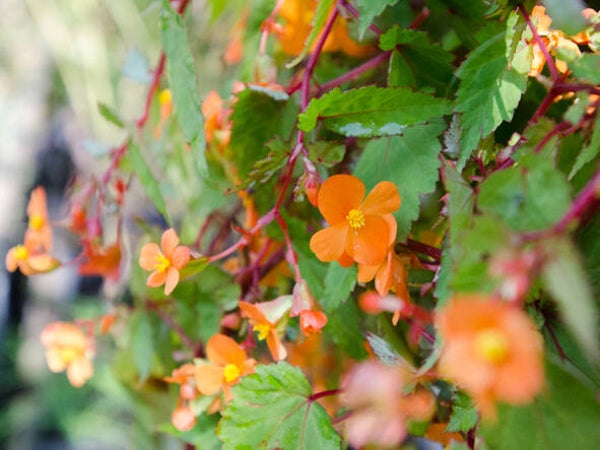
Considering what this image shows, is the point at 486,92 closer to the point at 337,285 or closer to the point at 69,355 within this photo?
the point at 337,285

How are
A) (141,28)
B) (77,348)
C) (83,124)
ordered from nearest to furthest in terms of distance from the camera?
(77,348) → (141,28) → (83,124)

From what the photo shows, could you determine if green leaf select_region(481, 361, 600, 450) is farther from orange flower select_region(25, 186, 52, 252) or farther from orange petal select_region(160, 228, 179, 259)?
orange flower select_region(25, 186, 52, 252)

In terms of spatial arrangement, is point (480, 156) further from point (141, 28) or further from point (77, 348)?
point (141, 28)

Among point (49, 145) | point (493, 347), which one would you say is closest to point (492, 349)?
point (493, 347)

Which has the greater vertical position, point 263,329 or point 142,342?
point 263,329

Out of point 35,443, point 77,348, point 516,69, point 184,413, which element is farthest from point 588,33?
point 35,443

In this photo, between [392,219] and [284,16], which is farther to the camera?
[284,16]
